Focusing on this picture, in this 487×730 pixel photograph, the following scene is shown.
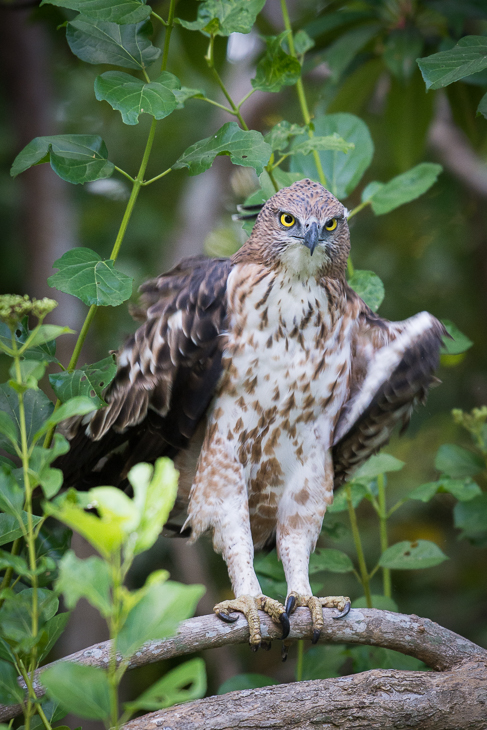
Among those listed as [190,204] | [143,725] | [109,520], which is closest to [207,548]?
[190,204]

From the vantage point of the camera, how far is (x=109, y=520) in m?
1.03

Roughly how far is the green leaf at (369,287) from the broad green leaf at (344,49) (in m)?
1.31

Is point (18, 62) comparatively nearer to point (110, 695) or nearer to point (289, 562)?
point (289, 562)

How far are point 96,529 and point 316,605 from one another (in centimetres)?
203

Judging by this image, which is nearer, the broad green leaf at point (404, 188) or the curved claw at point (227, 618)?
→ the curved claw at point (227, 618)

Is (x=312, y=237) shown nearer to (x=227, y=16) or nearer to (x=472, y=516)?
(x=227, y=16)

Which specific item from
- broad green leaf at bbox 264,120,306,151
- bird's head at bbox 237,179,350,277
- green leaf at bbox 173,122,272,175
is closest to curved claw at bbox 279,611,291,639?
bird's head at bbox 237,179,350,277

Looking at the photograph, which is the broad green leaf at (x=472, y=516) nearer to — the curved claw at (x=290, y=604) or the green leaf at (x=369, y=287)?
the curved claw at (x=290, y=604)

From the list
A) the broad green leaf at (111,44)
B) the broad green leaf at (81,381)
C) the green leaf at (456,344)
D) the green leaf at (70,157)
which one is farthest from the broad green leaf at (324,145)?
the broad green leaf at (81,381)

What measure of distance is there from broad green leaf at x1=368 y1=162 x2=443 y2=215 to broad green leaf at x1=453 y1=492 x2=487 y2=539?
141cm

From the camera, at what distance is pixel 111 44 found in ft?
7.62

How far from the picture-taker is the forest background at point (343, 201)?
4.26 meters

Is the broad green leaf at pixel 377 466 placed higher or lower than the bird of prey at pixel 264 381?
lower

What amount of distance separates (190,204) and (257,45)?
1337mm
